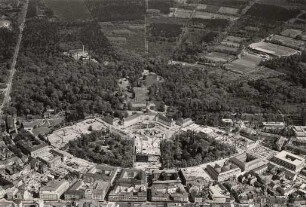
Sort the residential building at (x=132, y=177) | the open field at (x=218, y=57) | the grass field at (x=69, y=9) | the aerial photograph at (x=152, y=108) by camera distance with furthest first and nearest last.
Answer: the grass field at (x=69, y=9) → the open field at (x=218, y=57) → the aerial photograph at (x=152, y=108) → the residential building at (x=132, y=177)

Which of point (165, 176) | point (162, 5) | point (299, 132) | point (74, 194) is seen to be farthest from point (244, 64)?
point (74, 194)

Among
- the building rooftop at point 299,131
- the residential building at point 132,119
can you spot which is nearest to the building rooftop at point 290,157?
the building rooftop at point 299,131

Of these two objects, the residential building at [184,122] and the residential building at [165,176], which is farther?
the residential building at [184,122]

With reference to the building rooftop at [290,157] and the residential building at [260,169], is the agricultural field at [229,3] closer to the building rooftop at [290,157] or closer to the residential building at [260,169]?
the building rooftop at [290,157]

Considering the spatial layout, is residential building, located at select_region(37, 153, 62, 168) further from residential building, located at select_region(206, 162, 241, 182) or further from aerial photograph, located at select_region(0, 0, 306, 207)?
residential building, located at select_region(206, 162, 241, 182)

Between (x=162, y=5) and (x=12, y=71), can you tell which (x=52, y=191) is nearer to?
(x=12, y=71)

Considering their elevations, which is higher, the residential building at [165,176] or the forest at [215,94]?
the forest at [215,94]
